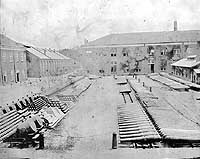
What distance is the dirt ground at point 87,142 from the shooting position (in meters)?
1.80

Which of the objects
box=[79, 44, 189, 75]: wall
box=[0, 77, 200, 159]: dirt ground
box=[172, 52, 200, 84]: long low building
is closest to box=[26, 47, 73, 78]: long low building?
box=[79, 44, 189, 75]: wall

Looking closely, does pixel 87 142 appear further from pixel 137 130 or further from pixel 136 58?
pixel 136 58

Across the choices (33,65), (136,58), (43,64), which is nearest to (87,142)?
(136,58)

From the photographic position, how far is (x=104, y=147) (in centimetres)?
205

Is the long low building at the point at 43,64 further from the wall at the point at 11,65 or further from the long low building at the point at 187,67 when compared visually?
the long low building at the point at 187,67

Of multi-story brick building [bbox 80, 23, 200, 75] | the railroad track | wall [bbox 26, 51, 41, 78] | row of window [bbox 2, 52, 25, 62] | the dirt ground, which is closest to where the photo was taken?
the dirt ground

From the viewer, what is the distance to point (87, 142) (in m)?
2.21

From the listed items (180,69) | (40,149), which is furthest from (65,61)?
(40,149)

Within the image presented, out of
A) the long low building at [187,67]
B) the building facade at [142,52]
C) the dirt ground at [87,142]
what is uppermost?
the building facade at [142,52]

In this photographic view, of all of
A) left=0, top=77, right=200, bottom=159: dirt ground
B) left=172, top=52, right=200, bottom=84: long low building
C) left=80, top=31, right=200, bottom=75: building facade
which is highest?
left=80, top=31, right=200, bottom=75: building facade

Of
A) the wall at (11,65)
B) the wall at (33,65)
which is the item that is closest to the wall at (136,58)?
the wall at (11,65)

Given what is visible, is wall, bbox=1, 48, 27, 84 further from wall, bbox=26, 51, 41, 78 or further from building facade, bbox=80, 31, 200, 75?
building facade, bbox=80, 31, 200, 75

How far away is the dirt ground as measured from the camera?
180 centimetres

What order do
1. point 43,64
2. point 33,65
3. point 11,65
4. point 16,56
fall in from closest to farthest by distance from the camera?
point 11,65 → point 16,56 → point 33,65 → point 43,64
